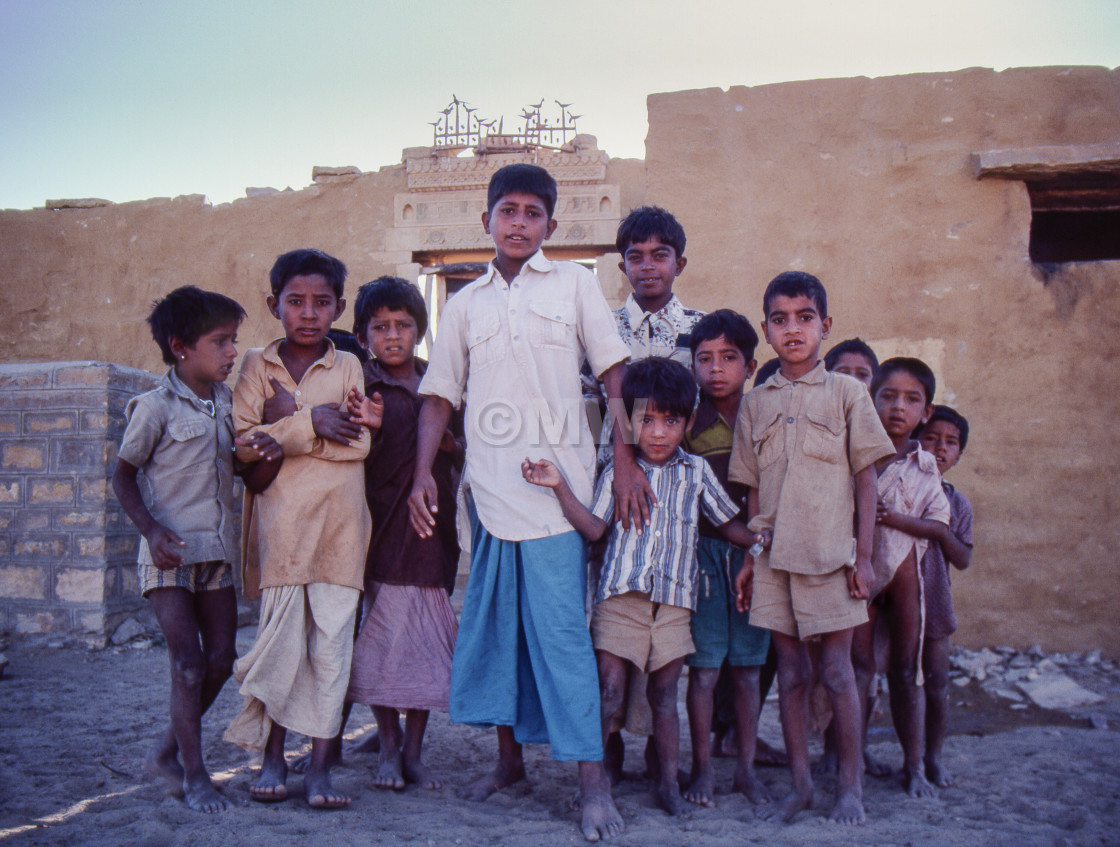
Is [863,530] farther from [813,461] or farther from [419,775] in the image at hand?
[419,775]

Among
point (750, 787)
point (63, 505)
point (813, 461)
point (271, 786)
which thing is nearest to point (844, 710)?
point (750, 787)

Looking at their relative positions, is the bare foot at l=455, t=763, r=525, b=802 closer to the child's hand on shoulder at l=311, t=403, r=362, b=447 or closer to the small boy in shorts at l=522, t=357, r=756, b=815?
the small boy in shorts at l=522, t=357, r=756, b=815

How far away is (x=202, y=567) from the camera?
2.46m

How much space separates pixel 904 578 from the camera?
8.87 ft

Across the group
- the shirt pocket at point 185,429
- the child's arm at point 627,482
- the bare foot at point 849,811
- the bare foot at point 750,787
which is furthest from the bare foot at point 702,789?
the shirt pocket at point 185,429

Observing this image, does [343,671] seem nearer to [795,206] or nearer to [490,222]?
[490,222]

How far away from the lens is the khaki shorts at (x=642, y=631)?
7.84ft

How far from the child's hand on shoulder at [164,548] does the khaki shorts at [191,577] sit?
0.04 metres

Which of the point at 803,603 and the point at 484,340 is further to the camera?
the point at 484,340

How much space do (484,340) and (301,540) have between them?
85 cm

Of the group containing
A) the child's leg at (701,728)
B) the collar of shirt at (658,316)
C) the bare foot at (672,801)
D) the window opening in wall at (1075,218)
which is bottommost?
the bare foot at (672,801)

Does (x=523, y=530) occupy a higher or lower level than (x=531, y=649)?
higher

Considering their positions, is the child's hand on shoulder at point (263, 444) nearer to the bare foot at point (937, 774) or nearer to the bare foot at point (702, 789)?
the bare foot at point (702, 789)

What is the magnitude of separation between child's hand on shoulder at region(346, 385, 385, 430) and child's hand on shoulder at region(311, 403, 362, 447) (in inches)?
0.8
